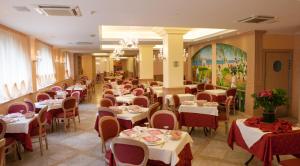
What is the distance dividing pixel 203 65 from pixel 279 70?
406 cm

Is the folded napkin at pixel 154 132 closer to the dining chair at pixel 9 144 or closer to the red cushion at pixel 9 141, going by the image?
the dining chair at pixel 9 144

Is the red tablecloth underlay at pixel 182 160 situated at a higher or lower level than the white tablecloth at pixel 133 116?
lower

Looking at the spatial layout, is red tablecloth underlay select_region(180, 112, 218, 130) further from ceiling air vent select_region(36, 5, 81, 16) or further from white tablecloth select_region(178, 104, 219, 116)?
ceiling air vent select_region(36, 5, 81, 16)

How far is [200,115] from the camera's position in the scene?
238 inches

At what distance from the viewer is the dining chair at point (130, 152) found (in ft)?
9.67

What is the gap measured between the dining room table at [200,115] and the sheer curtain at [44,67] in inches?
235

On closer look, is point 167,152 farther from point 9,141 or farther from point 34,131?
point 34,131

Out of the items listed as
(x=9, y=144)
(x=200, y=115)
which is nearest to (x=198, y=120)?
(x=200, y=115)

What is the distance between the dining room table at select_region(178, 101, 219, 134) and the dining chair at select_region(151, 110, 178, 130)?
6.33ft

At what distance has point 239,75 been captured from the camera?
370 inches

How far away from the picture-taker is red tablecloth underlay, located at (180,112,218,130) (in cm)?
592

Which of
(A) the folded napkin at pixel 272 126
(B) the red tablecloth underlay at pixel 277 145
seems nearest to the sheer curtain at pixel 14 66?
(A) the folded napkin at pixel 272 126

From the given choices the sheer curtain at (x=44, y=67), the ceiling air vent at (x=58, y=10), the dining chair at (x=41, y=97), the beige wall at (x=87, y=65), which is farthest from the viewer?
the beige wall at (x=87, y=65)

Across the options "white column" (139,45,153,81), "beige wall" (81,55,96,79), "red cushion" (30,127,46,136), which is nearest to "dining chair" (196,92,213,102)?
"red cushion" (30,127,46,136)
